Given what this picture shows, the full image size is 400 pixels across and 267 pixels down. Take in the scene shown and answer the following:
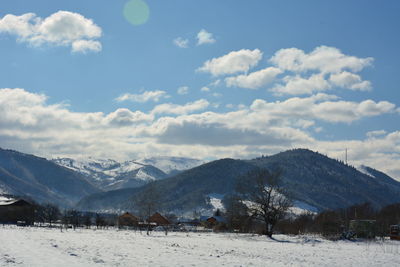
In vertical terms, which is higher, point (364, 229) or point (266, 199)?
point (266, 199)

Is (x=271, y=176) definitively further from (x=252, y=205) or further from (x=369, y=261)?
(x=369, y=261)

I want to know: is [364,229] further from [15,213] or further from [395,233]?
[15,213]

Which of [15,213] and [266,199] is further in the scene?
[15,213]

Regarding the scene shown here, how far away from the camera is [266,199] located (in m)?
63.4

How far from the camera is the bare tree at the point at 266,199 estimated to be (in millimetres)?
62750

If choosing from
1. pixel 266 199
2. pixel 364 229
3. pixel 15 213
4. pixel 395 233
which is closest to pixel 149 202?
pixel 266 199

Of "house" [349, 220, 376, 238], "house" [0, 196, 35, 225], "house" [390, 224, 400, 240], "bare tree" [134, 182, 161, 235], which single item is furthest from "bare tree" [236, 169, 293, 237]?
"house" [0, 196, 35, 225]

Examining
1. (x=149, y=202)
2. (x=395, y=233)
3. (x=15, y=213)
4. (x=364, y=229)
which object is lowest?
(x=395, y=233)

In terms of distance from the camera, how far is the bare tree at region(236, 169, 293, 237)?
206 feet

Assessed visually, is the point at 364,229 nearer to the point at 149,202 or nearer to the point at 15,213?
the point at 149,202

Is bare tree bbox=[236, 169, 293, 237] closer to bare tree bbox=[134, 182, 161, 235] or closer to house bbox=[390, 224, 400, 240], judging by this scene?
bare tree bbox=[134, 182, 161, 235]

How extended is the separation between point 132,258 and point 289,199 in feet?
138

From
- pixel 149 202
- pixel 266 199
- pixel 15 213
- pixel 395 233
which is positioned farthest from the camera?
pixel 15 213

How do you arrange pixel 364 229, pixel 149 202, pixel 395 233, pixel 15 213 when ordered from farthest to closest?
pixel 15 213 → pixel 149 202 → pixel 395 233 → pixel 364 229
